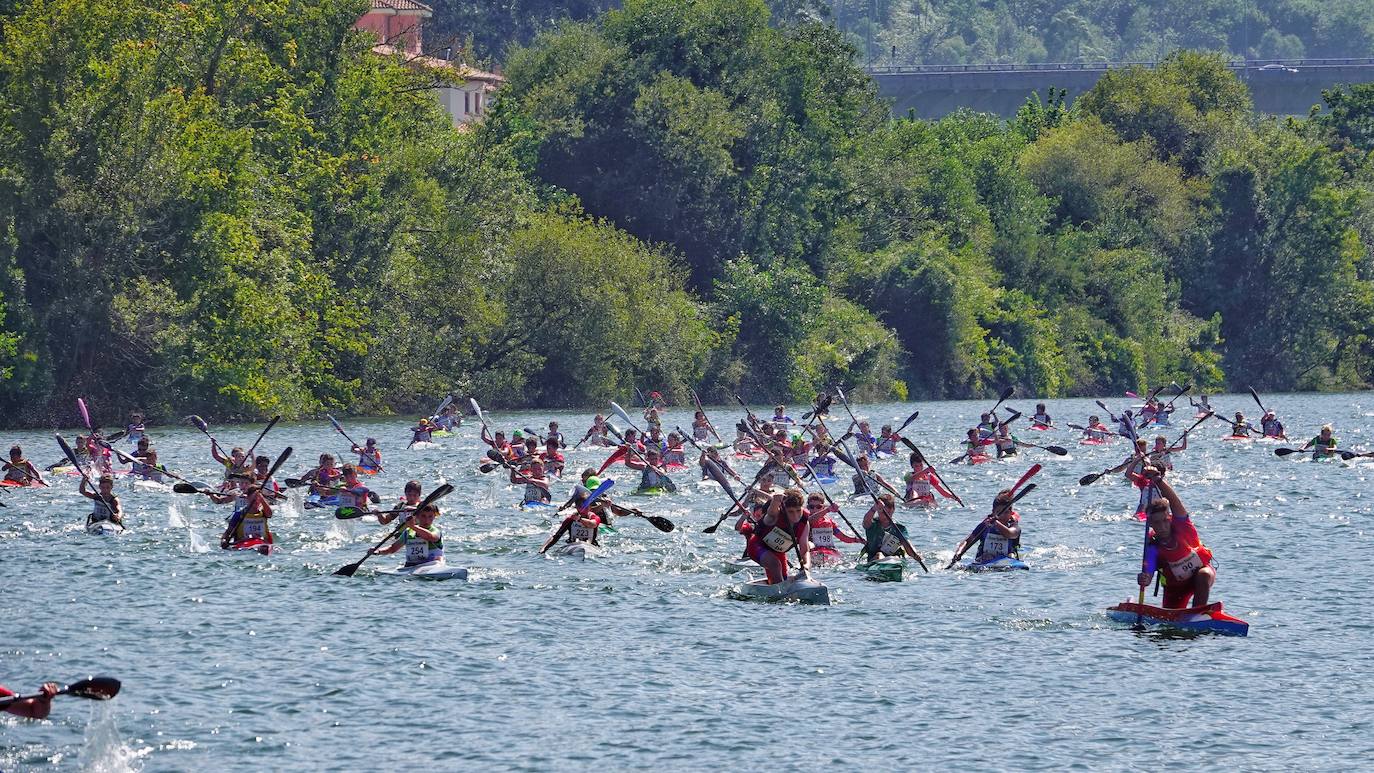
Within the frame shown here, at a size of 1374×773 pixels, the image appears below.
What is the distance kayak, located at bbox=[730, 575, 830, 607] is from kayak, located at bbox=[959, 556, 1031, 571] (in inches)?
159

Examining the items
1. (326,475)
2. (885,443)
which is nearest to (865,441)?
(885,443)

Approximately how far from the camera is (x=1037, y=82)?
133500 millimetres

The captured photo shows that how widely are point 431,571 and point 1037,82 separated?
4209 inches

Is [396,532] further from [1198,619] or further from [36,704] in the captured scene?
[36,704]

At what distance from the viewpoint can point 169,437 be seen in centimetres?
6116

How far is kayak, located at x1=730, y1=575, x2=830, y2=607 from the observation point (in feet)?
101

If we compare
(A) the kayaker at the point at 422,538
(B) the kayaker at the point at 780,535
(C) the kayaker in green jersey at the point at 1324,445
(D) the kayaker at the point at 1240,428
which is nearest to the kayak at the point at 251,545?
(A) the kayaker at the point at 422,538

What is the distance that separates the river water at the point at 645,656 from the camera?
72.1 ft

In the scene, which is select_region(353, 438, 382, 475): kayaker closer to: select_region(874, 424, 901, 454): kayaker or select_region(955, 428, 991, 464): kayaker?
select_region(874, 424, 901, 454): kayaker

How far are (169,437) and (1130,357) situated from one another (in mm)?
57648

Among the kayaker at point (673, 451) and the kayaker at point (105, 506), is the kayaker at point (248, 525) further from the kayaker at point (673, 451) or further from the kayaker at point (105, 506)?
the kayaker at point (673, 451)

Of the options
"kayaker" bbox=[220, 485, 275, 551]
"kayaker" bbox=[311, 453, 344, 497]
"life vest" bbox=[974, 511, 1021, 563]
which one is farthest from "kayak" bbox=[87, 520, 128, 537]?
"life vest" bbox=[974, 511, 1021, 563]

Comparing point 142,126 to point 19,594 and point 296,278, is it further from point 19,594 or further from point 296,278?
point 19,594

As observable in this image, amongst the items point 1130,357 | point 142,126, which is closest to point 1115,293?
point 1130,357
